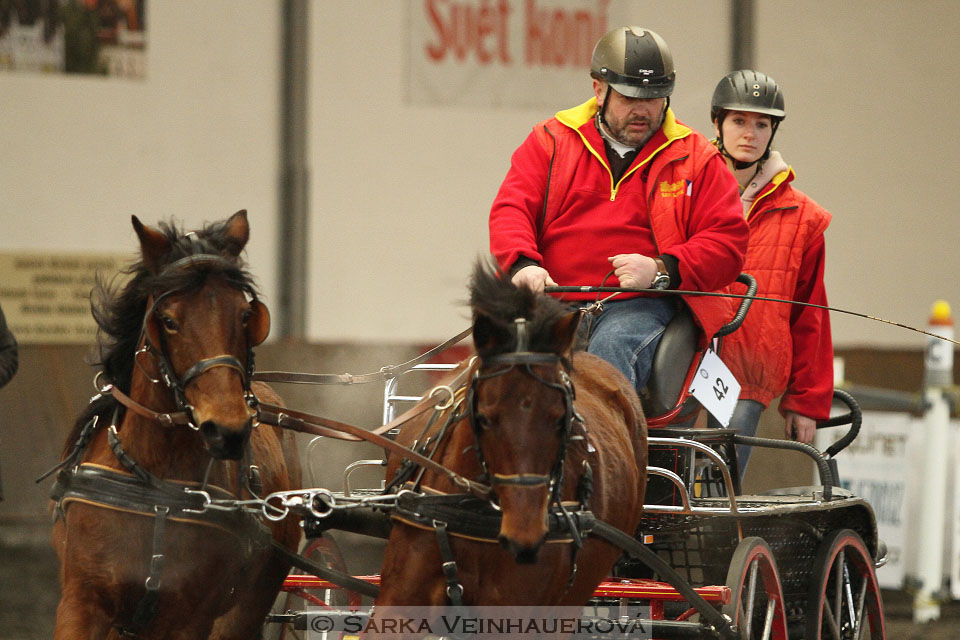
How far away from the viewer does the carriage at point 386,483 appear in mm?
3311

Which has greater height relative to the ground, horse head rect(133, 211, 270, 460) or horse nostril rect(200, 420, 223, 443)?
horse head rect(133, 211, 270, 460)

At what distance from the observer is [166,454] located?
3.68 metres

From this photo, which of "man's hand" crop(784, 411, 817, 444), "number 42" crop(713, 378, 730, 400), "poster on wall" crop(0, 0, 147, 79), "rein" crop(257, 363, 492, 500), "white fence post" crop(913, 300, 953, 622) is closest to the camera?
"rein" crop(257, 363, 492, 500)

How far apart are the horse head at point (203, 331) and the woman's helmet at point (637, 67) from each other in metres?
1.44

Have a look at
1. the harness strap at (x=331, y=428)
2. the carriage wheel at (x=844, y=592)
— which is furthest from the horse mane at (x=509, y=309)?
the carriage wheel at (x=844, y=592)

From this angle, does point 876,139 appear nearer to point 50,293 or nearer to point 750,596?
point 50,293

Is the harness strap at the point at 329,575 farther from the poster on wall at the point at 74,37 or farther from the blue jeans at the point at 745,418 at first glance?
the poster on wall at the point at 74,37

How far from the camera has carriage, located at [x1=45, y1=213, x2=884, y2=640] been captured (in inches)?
130

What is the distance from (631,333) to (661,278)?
9.1 inches

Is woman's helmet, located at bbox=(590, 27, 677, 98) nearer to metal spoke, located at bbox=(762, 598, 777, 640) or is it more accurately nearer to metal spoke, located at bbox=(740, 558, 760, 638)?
metal spoke, located at bbox=(740, 558, 760, 638)

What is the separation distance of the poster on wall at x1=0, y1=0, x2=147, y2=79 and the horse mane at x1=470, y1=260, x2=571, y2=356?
572 centimetres

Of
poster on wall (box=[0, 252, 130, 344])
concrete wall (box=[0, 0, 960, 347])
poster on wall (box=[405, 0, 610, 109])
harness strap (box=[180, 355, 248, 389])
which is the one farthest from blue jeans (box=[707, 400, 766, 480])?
poster on wall (box=[0, 252, 130, 344])

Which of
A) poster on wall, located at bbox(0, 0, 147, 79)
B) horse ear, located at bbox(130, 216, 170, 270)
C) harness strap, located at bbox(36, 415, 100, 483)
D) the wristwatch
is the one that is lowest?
harness strap, located at bbox(36, 415, 100, 483)

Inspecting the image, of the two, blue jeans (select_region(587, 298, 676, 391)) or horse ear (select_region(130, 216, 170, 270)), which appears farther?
blue jeans (select_region(587, 298, 676, 391))
